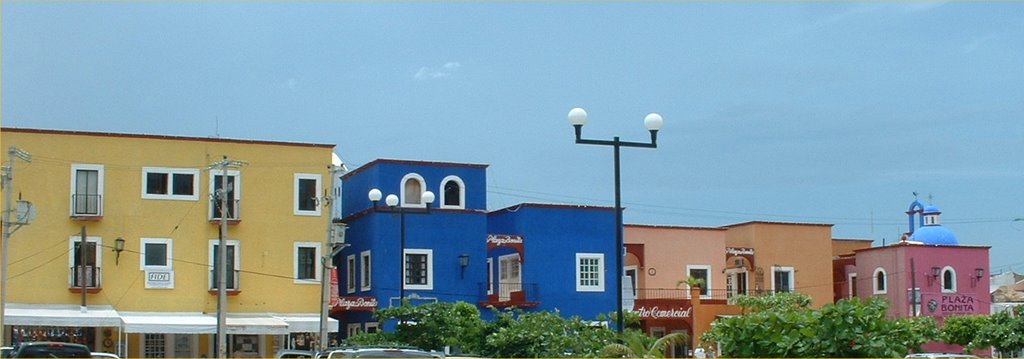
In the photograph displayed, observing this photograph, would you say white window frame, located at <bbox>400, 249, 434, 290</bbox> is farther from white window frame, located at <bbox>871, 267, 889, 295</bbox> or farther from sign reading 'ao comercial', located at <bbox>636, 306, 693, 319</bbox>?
white window frame, located at <bbox>871, 267, 889, 295</bbox>

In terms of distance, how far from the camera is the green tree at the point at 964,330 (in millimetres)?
47438

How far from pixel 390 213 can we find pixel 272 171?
450 cm

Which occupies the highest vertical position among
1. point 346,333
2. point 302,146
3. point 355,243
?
point 302,146

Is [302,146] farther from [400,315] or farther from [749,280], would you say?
[749,280]

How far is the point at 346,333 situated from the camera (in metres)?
52.1

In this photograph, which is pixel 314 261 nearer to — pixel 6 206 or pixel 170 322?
pixel 170 322

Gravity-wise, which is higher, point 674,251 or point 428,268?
point 674,251

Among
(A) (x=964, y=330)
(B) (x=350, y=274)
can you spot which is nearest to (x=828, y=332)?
(A) (x=964, y=330)

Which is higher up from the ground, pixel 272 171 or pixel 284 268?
pixel 272 171

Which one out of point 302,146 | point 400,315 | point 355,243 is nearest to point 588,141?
point 400,315

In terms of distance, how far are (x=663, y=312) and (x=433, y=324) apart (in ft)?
56.7

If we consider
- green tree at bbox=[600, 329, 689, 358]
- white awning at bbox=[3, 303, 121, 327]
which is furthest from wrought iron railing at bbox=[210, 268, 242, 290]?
green tree at bbox=[600, 329, 689, 358]

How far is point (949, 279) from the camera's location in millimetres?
60469

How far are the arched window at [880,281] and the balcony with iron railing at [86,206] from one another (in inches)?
1302
